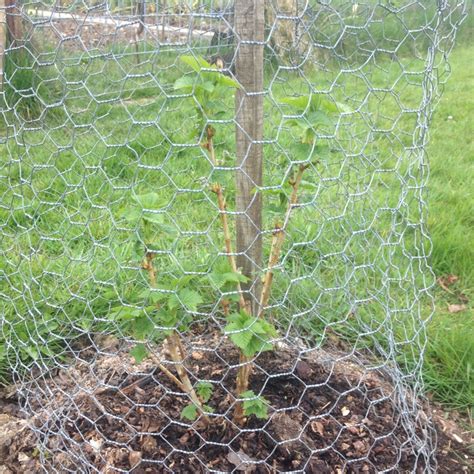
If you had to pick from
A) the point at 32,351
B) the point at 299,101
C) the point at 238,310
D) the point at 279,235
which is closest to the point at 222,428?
the point at 238,310

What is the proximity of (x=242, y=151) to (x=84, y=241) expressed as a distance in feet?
3.76

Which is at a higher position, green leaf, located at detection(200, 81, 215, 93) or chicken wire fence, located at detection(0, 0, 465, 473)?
green leaf, located at detection(200, 81, 215, 93)

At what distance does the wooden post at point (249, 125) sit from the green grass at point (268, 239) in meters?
0.06

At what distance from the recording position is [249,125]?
49.1 inches

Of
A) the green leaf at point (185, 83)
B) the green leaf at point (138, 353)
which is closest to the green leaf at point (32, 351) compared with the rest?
the green leaf at point (138, 353)

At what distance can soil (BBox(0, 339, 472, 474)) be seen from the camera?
4.60ft

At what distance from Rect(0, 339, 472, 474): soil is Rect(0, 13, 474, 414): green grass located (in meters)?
0.14

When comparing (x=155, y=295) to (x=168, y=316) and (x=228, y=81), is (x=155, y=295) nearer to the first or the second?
(x=168, y=316)

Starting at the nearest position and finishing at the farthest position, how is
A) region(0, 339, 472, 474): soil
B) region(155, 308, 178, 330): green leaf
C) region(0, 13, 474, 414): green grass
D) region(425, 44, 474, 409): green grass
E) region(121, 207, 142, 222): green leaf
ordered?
region(121, 207, 142, 222): green leaf → region(155, 308, 178, 330): green leaf → region(0, 339, 472, 474): soil → region(0, 13, 474, 414): green grass → region(425, 44, 474, 409): green grass

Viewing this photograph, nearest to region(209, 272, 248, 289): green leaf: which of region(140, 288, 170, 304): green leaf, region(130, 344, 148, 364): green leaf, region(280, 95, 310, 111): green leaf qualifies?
region(140, 288, 170, 304): green leaf

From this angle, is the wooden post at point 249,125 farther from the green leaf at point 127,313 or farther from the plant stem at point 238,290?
the green leaf at point 127,313

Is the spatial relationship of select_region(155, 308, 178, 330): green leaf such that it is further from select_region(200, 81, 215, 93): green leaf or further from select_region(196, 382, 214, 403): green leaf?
select_region(200, 81, 215, 93): green leaf

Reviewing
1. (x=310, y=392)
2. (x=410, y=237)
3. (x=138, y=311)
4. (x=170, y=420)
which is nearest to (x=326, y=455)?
(x=310, y=392)

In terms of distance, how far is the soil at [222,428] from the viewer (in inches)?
55.2
